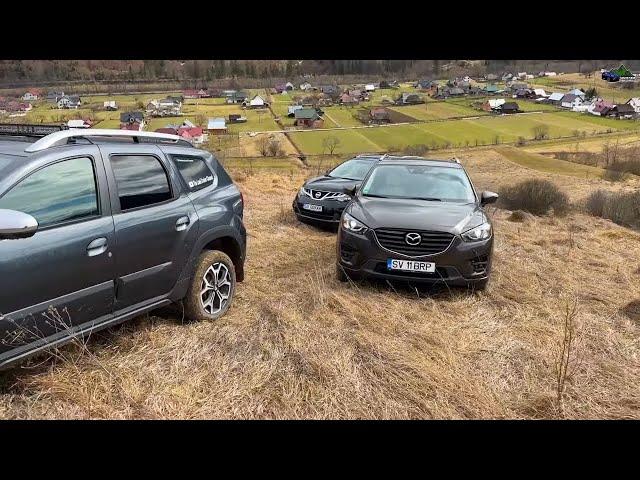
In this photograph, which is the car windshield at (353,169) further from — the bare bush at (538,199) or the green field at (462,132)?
the green field at (462,132)

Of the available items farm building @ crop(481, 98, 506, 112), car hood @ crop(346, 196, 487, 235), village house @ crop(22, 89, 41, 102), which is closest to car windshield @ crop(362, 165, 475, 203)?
car hood @ crop(346, 196, 487, 235)

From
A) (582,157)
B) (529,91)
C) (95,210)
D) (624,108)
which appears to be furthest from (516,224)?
(529,91)

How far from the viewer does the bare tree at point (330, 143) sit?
136 feet

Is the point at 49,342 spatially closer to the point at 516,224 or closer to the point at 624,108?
the point at 516,224

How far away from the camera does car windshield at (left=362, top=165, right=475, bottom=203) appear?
627 cm

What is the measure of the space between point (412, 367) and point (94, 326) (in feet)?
7.80

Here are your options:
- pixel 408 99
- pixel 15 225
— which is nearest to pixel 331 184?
pixel 15 225

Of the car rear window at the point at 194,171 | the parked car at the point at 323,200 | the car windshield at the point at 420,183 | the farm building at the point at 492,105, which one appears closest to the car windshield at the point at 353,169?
the parked car at the point at 323,200

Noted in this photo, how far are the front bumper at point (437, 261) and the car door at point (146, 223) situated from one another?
202 centimetres

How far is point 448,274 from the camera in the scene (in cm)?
530

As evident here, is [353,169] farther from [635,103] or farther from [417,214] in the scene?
[635,103]

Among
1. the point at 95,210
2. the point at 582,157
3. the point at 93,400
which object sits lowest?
the point at 582,157

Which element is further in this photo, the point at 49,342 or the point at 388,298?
the point at 388,298

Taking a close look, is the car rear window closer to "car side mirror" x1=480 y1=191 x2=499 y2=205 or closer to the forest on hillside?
the forest on hillside
